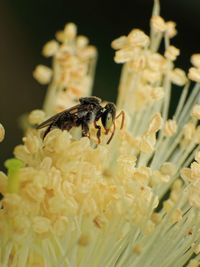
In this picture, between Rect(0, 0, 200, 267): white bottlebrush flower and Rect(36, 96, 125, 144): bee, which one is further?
Rect(36, 96, 125, 144): bee

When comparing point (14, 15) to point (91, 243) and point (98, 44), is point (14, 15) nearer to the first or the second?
point (98, 44)

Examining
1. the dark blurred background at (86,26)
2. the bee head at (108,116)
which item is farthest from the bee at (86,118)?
the dark blurred background at (86,26)

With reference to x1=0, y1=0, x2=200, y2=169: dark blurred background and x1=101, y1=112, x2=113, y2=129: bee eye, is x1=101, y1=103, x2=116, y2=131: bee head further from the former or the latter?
x1=0, y1=0, x2=200, y2=169: dark blurred background

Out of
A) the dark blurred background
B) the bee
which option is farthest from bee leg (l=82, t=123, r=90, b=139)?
the dark blurred background

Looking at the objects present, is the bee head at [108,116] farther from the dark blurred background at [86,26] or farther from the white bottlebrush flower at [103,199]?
the dark blurred background at [86,26]

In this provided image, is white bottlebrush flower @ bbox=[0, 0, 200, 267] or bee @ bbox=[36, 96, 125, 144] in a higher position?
bee @ bbox=[36, 96, 125, 144]
